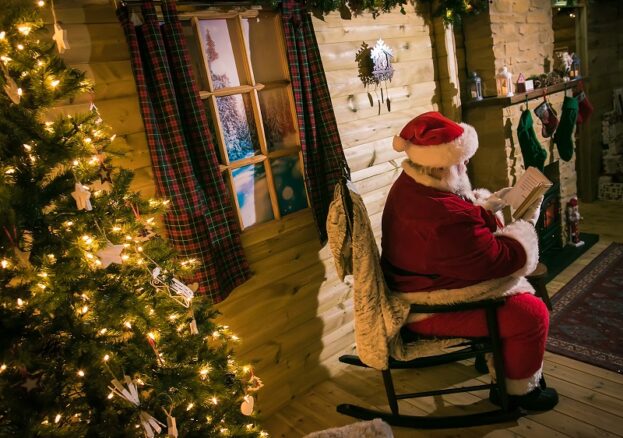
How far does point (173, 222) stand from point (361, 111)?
1372mm

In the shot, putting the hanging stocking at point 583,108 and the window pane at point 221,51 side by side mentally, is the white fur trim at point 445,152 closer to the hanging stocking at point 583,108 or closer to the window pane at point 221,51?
the window pane at point 221,51

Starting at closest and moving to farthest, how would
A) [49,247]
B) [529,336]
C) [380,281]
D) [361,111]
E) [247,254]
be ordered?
[49,247] < [529,336] < [380,281] < [247,254] < [361,111]

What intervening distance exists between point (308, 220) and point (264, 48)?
0.95 meters

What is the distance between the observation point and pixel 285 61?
2.33 metres

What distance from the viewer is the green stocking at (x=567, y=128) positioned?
3.59 meters

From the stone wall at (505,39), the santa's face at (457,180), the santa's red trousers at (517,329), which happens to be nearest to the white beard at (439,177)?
the santa's face at (457,180)

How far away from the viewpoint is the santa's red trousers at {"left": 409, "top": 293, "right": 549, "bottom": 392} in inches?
73.2

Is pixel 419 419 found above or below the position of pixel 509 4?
below

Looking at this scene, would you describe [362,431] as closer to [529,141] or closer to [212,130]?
[212,130]

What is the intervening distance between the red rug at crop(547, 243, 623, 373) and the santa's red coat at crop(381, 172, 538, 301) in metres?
0.95

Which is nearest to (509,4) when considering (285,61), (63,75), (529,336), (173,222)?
(285,61)

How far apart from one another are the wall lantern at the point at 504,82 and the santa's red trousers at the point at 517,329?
1.89 metres

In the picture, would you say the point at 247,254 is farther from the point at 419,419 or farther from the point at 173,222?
the point at 419,419

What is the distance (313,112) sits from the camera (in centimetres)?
235
